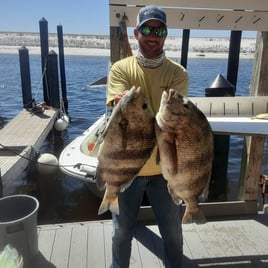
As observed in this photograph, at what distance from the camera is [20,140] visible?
7688 mm

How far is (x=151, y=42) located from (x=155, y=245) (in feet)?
6.63

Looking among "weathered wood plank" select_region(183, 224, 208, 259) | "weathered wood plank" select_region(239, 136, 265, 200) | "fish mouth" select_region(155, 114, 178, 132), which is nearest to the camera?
"fish mouth" select_region(155, 114, 178, 132)

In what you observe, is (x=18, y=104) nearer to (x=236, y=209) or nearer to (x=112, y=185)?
(x=236, y=209)

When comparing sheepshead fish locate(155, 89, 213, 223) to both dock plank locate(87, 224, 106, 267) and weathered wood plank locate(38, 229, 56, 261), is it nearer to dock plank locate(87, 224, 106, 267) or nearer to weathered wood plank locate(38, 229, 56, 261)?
dock plank locate(87, 224, 106, 267)

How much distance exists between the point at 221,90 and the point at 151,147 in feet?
11.7

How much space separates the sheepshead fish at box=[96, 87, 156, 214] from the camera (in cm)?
171

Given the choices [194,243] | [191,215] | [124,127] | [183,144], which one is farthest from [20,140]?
[183,144]

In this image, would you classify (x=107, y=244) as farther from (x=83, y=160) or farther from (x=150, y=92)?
(x=83, y=160)

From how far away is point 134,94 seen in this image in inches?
66.6

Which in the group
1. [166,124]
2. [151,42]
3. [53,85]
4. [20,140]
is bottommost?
[20,140]

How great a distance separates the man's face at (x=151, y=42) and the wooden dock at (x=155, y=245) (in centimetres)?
184

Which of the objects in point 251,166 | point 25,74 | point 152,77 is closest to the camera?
point 152,77

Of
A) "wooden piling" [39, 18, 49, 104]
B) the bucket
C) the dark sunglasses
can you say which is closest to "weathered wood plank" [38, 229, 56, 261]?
the bucket

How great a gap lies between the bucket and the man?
866 millimetres
